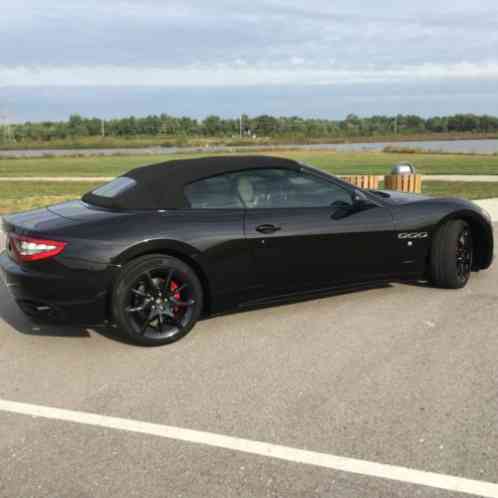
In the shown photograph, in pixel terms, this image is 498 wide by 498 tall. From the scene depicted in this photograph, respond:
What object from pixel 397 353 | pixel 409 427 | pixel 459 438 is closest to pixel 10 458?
pixel 409 427

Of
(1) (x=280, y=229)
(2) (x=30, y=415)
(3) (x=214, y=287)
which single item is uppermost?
(1) (x=280, y=229)

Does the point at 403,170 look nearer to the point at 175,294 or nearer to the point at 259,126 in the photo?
the point at 175,294

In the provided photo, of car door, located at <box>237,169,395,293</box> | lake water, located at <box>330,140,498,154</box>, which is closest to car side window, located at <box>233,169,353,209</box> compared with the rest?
car door, located at <box>237,169,395,293</box>

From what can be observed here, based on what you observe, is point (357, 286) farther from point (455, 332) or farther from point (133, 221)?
point (133, 221)

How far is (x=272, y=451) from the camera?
315cm

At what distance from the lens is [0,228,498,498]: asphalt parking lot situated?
2.93 meters

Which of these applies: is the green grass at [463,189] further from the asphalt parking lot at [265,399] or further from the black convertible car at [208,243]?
the asphalt parking lot at [265,399]

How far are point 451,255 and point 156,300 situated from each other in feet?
9.57

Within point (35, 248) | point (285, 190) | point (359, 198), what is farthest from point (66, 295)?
point (359, 198)

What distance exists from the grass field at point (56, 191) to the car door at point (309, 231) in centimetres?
867

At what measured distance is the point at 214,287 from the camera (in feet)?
16.0

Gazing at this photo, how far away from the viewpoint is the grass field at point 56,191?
561 inches

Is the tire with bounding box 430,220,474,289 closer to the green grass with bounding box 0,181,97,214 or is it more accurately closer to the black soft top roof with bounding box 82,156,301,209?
the black soft top roof with bounding box 82,156,301,209

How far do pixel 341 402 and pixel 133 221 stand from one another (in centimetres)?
199
